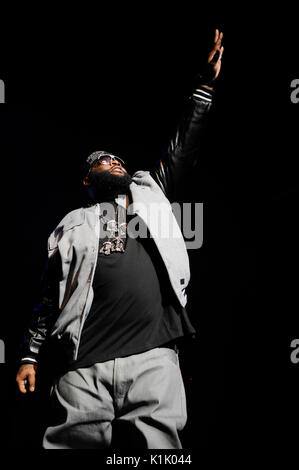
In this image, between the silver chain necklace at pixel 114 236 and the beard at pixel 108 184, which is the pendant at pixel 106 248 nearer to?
the silver chain necklace at pixel 114 236

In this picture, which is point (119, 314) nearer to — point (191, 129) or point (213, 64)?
point (191, 129)

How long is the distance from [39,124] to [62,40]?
446mm

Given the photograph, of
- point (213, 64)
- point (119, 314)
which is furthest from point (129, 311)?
point (213, 64)

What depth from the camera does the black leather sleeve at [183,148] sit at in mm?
1459

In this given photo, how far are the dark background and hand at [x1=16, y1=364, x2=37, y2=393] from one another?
36 cm

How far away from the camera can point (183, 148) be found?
4.80ft

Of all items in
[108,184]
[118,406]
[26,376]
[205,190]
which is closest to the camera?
[118,406]

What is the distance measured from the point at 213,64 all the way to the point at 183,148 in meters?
0.36

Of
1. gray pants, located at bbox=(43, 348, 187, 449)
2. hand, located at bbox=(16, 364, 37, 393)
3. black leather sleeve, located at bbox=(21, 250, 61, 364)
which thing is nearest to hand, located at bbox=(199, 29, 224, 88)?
black leather sleeve, located at bbox=(21, 250, 61, 364)

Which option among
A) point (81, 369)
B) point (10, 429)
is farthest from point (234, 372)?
point (10, 429)

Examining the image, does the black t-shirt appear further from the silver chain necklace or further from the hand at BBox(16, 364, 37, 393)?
the hand at BBox(16, 364, 37, 393)

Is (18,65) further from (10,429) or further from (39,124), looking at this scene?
(10,429)

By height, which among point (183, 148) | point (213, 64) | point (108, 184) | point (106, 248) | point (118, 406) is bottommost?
point (118, 406)

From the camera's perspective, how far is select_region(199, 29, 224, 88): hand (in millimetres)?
1457
